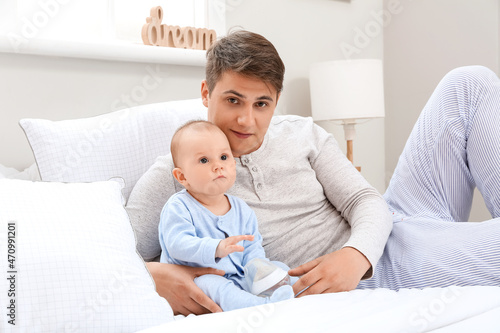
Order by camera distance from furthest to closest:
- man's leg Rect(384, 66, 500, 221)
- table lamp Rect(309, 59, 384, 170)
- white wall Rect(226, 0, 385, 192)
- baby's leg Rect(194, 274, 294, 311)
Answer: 1. white wall Rect(226, 0, 385, 192)
2. table lamp Rect(309, 59, 384, 170)
3. man's leg Rect(384, 66, 500, 221)
4. baby's leg Rect(194, 274, 294, 311)

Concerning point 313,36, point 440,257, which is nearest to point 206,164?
point 440,257

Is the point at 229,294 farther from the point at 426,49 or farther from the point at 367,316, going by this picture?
the point at 426,49

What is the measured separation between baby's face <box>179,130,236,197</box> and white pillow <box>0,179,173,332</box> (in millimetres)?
216

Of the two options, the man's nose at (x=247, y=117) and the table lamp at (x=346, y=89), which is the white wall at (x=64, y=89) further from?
the man's nose at (x=247, y=117)

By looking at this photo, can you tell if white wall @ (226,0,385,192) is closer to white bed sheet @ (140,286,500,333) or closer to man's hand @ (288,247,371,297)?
man's hand @ (288,247,371,297)

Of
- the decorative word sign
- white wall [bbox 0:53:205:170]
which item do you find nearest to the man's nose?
white wall [bbox 0:53:205:170]

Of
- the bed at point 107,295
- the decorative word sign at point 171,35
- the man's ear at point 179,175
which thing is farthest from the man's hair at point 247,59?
the decorative word sign at point 171,35

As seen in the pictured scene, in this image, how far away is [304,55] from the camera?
9.18 ft

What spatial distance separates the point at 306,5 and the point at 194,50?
86cm

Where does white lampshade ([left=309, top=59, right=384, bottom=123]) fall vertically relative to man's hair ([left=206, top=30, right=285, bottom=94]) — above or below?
below

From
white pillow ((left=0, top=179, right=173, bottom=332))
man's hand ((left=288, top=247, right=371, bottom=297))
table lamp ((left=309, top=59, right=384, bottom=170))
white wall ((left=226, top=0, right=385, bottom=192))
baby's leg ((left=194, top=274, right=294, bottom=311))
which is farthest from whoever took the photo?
white wall ((left=226, top=0, right=385, bottom=192))

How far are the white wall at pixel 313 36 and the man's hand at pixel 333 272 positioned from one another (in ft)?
4.92

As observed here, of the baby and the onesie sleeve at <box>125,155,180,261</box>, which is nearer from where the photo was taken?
the baby

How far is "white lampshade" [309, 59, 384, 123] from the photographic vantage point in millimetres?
2479
